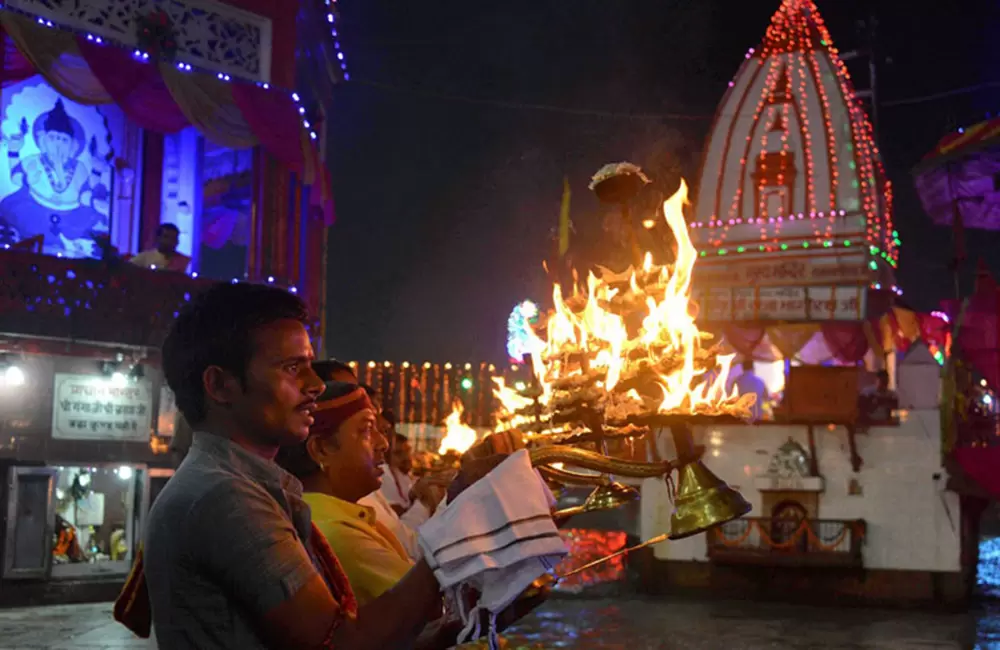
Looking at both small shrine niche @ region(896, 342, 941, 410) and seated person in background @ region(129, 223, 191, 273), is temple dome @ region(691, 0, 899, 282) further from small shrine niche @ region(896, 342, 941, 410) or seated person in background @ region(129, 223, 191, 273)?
seated person in background @ region(129, 223, 191, 273)

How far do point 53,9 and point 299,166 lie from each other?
15.1ft

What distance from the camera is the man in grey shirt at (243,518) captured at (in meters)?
1.98

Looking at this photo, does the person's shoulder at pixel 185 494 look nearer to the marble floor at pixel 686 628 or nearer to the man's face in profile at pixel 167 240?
the marble floor at pixel 686 628

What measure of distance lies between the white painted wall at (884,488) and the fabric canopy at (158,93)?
8.65 meters

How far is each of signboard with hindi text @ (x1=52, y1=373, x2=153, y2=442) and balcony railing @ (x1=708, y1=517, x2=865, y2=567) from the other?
9461 mm

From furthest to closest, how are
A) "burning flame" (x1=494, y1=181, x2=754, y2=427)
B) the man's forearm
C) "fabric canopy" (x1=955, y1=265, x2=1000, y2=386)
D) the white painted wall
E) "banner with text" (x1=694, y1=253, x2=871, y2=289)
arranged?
1. "banner with text" (x1=694, y1=253, x2=871, y2=289)
2. "fabric canopy" (x1=955, y1=265, x2=1000, y2=386)
3. the white painted wall
4. "burning flame" (x1=494, y1=181, x2=754, y2=427)
5. the man's forearm

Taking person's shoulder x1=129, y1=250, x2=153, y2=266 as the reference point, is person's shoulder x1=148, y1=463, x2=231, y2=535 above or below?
below

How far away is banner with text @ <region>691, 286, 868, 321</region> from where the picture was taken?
28.8 meters

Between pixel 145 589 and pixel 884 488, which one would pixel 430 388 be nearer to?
pixel 884 488

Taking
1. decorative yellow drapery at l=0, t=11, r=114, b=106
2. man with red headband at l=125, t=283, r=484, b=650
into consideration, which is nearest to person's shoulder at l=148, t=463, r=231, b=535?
man with red headband at l=125, t=283, r=484, b=650

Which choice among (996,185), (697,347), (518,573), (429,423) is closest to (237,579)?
(518,573)

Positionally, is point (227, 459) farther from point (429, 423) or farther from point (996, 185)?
point (429, 423)

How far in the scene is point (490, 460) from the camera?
7.34 ft

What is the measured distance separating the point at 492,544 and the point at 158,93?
14950 mm
